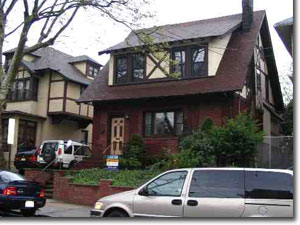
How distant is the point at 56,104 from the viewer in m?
27.5

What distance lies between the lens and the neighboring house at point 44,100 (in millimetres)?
27297

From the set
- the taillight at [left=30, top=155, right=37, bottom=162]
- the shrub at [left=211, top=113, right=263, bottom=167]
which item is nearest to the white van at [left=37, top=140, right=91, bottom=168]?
the taillight at [left=30, top=155, right=37, bottom=162]

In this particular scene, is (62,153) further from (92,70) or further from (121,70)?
(92,70)

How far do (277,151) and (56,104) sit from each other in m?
16.6

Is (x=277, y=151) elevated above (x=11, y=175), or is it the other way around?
(x=277, y=151)

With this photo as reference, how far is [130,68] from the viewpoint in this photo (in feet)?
69.3

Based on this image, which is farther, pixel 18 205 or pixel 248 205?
pixel 18 205

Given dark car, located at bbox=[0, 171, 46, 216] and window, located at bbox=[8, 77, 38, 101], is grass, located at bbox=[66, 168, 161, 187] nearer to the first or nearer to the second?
dark car, located at bbox=[0, 171, 46, 216]

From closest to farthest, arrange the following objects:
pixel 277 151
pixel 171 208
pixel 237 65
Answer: pixel 171 208
pixel 277 151
pixel 237 65

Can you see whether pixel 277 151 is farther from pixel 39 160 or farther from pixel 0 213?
pixel 39 160

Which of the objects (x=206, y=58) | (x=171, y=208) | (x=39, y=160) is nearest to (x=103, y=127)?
(x=39, y=160)

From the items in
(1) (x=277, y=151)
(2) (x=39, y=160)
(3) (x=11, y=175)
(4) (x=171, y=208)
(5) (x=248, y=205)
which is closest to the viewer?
(5) (x=248, y=205)

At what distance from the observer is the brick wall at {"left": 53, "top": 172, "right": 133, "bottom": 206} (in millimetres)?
14713

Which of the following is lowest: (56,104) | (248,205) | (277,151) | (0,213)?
(0,213)
